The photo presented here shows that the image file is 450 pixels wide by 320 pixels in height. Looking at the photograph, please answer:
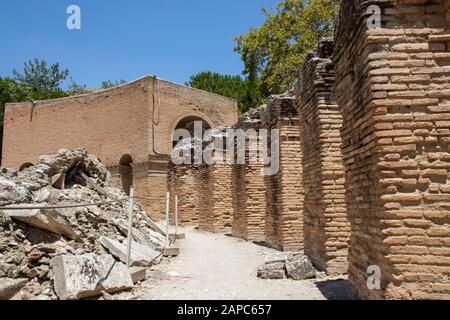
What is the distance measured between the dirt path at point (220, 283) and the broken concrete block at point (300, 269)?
0.19 meters

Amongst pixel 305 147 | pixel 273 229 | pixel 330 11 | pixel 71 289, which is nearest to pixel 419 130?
pixel 305 147

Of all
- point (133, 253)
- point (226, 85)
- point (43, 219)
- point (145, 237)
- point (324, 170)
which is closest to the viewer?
point (43, 219)

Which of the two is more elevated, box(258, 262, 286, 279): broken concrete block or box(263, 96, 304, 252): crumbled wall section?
box(263, 96, 304, 252): crumbled wall section

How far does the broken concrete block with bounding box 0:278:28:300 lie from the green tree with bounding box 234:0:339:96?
18.5 m

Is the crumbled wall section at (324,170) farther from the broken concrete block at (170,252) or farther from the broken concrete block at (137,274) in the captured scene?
the broken concrete block at (170,252)

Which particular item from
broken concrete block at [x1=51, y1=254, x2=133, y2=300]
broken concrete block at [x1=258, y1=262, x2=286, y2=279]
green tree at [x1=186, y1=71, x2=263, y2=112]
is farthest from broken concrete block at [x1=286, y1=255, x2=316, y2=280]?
green tree at [x1=186, y1=71, x2=263, y2=112]

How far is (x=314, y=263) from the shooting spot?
22.7 feet

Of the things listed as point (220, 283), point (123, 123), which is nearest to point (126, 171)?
point (123, 123)

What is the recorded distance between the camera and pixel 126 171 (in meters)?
23.8

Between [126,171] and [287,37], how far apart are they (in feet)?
41.1

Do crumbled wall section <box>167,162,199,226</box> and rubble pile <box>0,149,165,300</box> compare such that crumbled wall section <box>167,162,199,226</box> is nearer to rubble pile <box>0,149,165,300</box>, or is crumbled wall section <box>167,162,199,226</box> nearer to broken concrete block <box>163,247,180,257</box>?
rubble pile <box>0,149,165,300</box>

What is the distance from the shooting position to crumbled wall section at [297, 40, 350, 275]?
6.29m

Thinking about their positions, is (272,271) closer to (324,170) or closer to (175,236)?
(324,170)

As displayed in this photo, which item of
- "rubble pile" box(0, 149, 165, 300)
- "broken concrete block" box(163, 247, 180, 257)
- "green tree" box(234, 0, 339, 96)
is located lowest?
"broken concrete block" box(163, 247, 180, 257)
